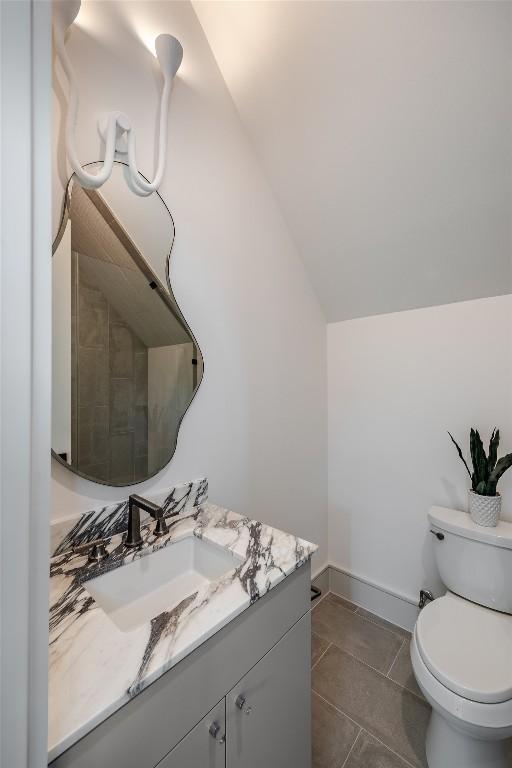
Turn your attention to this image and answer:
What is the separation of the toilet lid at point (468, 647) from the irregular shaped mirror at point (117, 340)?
1.18m

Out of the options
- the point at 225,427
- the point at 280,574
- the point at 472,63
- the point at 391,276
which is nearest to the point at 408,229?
the point at 391,276

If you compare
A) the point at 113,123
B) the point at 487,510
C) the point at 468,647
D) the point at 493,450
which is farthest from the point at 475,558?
the point at 113,123

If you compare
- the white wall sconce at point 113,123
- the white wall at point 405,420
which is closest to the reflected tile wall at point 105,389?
the white wall sconce at point 113,123

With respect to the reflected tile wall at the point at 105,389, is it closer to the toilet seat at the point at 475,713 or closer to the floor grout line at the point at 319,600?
the toilet seat at the point at 475,713

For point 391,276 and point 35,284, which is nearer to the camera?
point 35,284

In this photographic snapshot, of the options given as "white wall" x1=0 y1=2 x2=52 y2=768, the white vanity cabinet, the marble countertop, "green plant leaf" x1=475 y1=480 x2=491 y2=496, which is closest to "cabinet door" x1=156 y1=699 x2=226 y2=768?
the white vanity cabinet

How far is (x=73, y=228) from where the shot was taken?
899 mm

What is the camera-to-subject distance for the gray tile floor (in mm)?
1122

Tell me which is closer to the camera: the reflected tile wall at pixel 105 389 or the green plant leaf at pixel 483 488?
the reflected tile wall at pixel 105 389

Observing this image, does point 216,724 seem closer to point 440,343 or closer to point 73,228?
point 73,228

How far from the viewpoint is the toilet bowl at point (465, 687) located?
91cm

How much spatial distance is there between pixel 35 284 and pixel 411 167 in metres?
1.50

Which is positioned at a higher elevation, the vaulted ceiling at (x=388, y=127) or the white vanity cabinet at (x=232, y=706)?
the vaulted ceiling at (x=388, y=127)

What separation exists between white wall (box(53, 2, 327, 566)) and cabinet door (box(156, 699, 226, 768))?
605 mm
